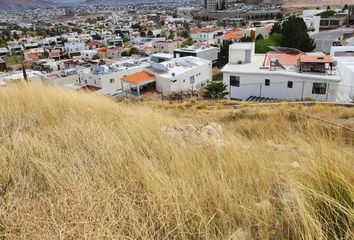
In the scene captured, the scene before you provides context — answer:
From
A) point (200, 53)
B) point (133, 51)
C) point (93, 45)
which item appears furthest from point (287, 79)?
point (93, 45)

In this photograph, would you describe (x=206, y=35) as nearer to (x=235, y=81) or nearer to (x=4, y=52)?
(x=4, y=52)

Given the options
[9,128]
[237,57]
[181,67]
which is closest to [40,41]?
[181,67]

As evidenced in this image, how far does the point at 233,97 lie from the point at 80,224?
16281mm

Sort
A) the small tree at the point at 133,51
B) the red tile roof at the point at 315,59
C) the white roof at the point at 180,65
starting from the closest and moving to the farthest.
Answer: the red tile roof at the point at 315,59
the white roof at the point at 180,65
the small tree at the point at 133,51

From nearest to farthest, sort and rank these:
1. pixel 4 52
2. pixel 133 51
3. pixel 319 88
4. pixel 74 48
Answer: pixel 319 88 < pixel 133 51 < pixel 74 48 < pixel 4 52

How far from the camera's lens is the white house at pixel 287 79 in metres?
14.8

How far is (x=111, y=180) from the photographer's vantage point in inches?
79.9

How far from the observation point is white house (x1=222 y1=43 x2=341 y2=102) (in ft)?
48.5

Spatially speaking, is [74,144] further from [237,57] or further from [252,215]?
[237,57]

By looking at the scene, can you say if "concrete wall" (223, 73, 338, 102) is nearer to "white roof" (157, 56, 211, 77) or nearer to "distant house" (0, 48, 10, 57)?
"white roof" (157, 56, 211, 77)

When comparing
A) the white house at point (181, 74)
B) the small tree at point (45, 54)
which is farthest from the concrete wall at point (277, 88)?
the small tree at point (45, 54)

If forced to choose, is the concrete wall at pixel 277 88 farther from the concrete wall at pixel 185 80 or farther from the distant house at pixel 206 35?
the distant house at pixel 206 35

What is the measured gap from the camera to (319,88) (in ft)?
48.7

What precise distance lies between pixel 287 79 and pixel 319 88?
62.7 inches
